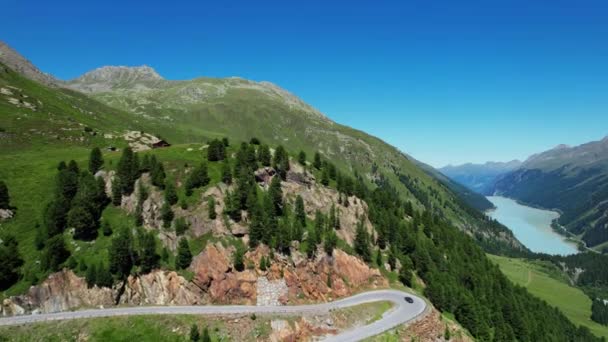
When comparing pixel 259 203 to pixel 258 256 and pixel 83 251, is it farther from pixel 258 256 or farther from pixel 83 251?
pixel 83 251

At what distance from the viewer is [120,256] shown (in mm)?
68938

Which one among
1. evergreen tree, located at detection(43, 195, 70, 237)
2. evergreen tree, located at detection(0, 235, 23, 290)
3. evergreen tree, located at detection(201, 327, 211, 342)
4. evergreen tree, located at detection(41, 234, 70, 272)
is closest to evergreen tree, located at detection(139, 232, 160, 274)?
evergreen tree, located at detection(41, 234, 70, 272)

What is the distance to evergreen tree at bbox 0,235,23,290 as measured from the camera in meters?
63.4

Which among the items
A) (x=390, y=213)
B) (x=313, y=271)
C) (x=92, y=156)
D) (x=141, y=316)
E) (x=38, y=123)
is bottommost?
(x=141, y=316)

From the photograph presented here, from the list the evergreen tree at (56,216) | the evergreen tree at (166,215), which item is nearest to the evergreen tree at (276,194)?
the evergreen tree at (166,215)

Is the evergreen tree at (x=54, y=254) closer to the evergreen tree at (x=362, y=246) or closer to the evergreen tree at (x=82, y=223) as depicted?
the evergreen tree at (x=82, y=223)

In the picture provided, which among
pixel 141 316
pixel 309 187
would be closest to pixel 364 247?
pixel 309 187

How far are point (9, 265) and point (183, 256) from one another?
2967 cm

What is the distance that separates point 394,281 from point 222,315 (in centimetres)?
4616

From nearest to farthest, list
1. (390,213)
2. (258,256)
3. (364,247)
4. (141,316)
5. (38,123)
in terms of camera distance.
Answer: (141,316)
(258,256)
(364,247)
(390,213)
(38,123)

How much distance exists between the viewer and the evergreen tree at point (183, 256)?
71750 millimetres

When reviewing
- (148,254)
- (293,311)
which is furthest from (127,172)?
(293,311)

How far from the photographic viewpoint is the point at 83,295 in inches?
2591

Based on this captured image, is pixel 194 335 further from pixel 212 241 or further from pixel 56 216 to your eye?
pixel 56 216
